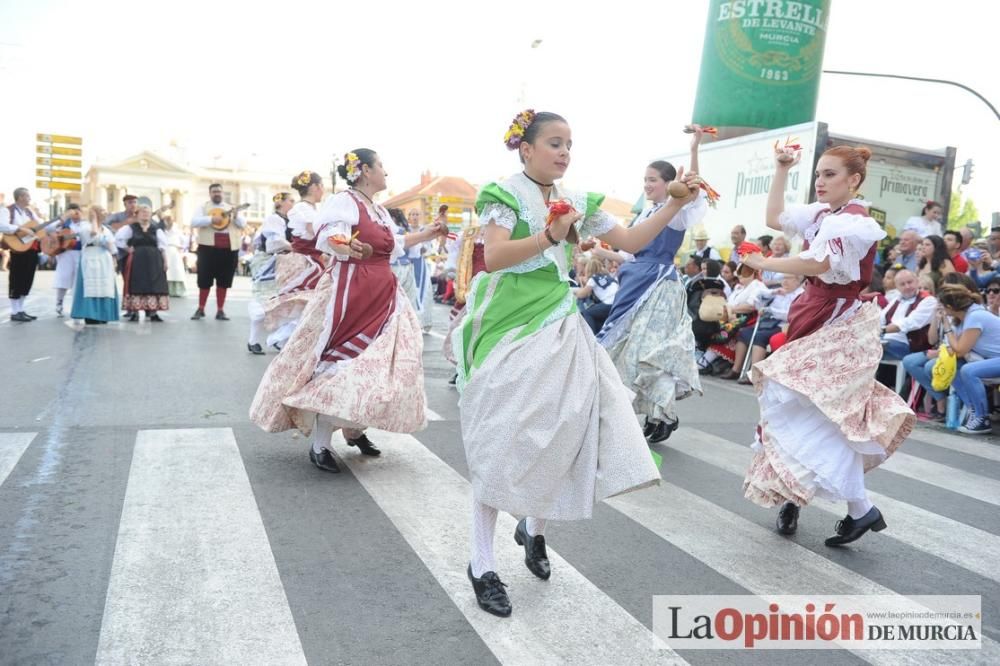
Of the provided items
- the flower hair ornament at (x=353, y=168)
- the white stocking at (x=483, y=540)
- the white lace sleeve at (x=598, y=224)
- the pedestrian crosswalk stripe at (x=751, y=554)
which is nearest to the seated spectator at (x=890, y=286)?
the pedestrian crosswalk stripe at (x=751, y=554)

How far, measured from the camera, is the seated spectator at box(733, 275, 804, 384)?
1035 cm

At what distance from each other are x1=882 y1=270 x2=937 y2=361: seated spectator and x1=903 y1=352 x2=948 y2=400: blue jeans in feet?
1.11

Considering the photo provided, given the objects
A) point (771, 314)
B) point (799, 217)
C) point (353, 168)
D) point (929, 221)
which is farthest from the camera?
point (929, 221)

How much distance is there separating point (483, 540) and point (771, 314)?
8.04m

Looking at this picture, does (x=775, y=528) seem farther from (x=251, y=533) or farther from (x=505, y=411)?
(x=251, y=533)

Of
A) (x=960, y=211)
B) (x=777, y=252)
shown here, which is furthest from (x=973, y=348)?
(x=960, y=211)

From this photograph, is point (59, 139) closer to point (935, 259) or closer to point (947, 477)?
point (935, 259)

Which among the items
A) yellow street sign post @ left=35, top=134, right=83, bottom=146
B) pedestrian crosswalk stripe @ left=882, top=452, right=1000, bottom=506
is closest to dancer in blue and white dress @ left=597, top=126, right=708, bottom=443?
pedestrian crosswalk stripe @ left=882, top=452, right=1000, bottom=506

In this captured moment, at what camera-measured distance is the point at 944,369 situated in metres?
8.08

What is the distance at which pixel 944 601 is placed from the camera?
3561 mm

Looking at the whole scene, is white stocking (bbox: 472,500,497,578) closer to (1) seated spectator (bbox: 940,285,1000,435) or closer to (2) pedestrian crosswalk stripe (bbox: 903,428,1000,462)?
(2) pedestrian crosswalk stripe (bbox: 903,428,1000,462)

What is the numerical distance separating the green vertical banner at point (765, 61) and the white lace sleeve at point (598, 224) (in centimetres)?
1553

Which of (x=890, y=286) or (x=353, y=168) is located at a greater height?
(x=353, y=168)

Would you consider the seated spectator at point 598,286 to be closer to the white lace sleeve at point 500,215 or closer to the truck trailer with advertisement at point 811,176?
the truck trailer with advertisement at point 811,176
